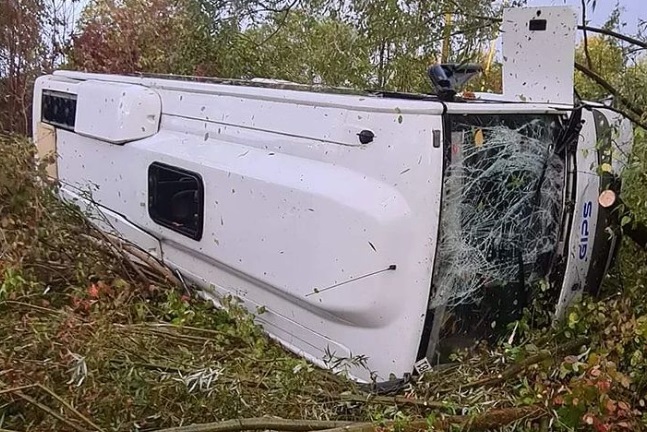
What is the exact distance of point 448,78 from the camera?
3.37m

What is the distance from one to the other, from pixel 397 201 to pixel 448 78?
2.44ft

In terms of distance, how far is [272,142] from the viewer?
3521mm

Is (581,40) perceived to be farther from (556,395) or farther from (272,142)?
(556,395)

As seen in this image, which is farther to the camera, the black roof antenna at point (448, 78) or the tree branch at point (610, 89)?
the tree branch at point (610, 89)

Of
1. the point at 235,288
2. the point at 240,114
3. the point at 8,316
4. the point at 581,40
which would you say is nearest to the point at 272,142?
the point at 240,114

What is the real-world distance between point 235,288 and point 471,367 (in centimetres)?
129

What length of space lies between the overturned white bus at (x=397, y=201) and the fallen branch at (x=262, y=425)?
1.83 feet

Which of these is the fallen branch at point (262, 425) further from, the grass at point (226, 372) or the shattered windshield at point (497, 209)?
the shattered windshield at point (497, 209)

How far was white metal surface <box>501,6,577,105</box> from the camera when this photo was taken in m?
3.48

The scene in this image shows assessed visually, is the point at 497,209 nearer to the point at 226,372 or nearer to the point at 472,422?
the point at 472,422

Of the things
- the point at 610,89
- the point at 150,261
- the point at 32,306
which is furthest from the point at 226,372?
the point at 610,89

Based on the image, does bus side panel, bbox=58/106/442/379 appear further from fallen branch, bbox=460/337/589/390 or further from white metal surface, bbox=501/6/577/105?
white metal surface, bbox=501/6/577/105

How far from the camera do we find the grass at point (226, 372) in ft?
8.95

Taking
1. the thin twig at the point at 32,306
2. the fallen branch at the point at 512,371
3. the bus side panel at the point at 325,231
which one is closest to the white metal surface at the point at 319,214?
the bus side panel at the point at 325,231
